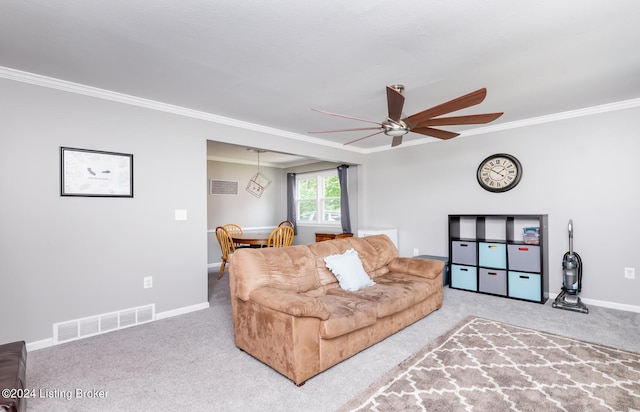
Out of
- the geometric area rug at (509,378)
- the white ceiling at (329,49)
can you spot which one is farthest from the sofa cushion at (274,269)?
the white ceiling at (329,49)

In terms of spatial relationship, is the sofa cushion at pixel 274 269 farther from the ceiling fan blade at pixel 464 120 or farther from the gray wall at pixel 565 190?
the gray wall at pixel 565 190

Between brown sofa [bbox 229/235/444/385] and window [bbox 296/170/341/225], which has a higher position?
window [bbox 296/170/341/225]

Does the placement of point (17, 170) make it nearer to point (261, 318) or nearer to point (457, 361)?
point (261, 318)

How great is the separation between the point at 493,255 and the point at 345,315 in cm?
286

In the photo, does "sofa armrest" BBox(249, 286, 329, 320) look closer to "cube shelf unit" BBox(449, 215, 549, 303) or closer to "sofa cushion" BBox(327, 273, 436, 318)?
"sofa cushion" BBox(327, 273, 436, 318)

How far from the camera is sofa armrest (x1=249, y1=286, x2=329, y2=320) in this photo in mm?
2137

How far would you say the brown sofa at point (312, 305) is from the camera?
219 cm

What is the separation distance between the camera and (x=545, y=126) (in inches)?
165

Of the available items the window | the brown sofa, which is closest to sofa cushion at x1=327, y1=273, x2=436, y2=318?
the brown sofa

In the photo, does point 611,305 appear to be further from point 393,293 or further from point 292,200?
point 292,200

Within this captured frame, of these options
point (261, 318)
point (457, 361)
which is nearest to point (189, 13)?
point (261, 318)

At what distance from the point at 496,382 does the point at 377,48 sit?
2.48 meters

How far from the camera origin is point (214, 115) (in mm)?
4012

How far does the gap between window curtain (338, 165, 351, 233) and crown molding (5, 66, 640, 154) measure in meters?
0.98
